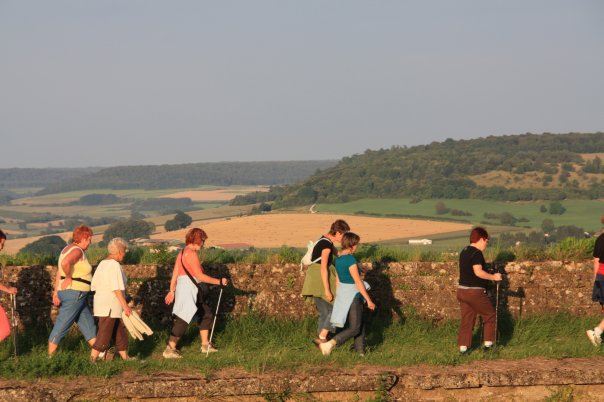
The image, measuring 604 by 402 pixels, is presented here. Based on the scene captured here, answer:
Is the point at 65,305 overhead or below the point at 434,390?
overhead

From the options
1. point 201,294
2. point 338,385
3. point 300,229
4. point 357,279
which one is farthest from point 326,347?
point 300,229

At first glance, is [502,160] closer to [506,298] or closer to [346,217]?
[346,217]

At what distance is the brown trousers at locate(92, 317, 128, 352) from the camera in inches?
419

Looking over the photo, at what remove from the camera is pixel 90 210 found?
19125cm

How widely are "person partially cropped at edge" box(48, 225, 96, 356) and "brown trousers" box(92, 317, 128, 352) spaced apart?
17 cm

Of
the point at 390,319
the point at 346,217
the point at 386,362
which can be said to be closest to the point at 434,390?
the point at 386,362

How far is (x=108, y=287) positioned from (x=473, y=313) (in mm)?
4487

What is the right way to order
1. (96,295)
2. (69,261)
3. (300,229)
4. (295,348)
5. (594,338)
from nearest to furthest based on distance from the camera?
1. (69,261)
2. (96,295)
3. (594,338)
4. (295,348)
5. (300,229)

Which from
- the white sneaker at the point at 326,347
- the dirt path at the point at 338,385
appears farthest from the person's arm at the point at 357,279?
the dirt path at the point at 338,385

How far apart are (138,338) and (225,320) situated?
5.17ft

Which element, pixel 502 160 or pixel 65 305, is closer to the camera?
pixel 65 305

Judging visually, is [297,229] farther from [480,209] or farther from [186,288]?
[186,288]

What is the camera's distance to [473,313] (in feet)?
35.7

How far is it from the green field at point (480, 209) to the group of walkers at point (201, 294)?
267 feet
